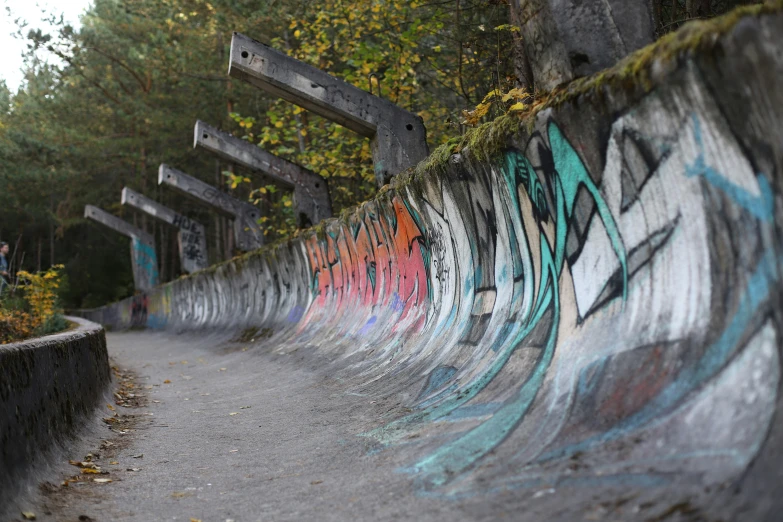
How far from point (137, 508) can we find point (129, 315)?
92.8 feet

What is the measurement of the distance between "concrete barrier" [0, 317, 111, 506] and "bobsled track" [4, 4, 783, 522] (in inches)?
6.2

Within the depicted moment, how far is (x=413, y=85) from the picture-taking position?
1588cm

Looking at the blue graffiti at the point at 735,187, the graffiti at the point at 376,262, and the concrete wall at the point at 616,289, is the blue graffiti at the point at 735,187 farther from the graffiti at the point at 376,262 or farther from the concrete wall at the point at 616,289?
the graffiti at the point at 376,262

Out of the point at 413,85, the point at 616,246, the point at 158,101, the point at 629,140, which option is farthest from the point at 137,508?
the point at 158,101

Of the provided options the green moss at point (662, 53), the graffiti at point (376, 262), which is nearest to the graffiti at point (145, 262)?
the graffiti at point (376, 262)

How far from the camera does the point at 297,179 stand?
16188 millimetres

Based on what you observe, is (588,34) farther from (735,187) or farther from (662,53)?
(735,187)

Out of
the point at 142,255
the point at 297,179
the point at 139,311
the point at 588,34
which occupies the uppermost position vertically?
the point at 142,255

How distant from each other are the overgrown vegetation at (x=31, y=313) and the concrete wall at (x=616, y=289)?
28.1 feet

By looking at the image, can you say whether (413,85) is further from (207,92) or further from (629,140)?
(207,92)

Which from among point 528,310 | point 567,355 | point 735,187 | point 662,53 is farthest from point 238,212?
point 735,187

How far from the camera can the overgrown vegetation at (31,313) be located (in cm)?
1362

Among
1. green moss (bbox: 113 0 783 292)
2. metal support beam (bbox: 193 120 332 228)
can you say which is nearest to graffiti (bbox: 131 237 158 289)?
metal support beam (bbox: 193 120 332 228)

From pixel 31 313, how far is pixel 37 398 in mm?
12574
